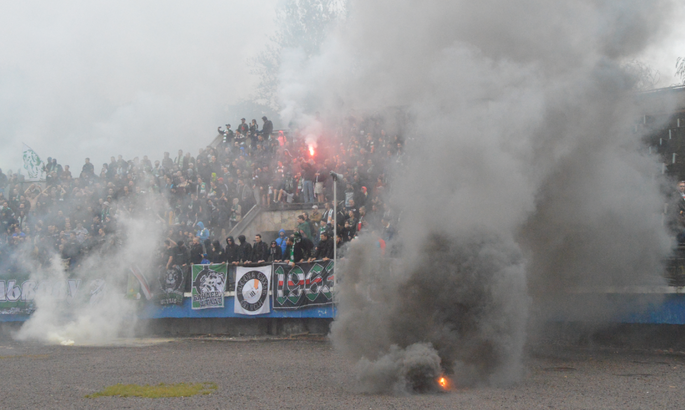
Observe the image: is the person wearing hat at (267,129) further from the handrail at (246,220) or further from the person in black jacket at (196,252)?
the person in black jacket at (196,252)

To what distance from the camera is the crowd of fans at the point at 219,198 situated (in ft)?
55.7

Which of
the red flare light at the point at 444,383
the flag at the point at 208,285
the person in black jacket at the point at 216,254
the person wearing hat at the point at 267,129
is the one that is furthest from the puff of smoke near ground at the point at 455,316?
the person wearing hat at the point at 267,129

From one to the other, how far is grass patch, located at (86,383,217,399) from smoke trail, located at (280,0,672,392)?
2.50 metres

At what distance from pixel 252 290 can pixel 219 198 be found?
4919 millimetres

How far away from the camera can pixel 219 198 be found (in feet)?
69.2

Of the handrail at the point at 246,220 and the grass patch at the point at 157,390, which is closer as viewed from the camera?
the grass patch at the point at 157,390

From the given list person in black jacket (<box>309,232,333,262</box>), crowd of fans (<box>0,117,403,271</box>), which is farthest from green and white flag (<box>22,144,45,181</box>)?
person in black jacket (<box>309,232,333,262</box>)

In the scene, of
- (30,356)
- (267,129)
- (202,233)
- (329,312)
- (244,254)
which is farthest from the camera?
(267,129)

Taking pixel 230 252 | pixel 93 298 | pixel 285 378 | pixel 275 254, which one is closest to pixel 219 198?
pixel 230 252

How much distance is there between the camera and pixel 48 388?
1025cm

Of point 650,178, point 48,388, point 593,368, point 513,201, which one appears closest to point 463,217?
point 513,201

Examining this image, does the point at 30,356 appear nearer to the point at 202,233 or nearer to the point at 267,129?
the point at 202,233

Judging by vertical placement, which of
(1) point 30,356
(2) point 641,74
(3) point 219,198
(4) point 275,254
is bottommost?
(1) point 30,356

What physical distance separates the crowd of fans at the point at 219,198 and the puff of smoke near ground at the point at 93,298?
0.37m
